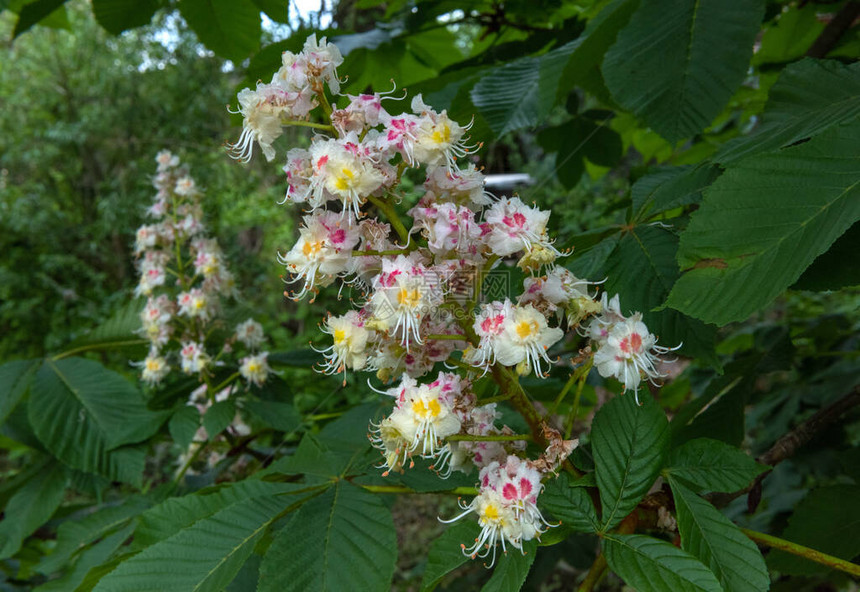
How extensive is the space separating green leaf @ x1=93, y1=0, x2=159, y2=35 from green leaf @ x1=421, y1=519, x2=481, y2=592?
38.0 inches

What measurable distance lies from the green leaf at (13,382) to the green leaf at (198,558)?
2.25 ft

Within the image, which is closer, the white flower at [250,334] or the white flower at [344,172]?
the white flower at [344,172]

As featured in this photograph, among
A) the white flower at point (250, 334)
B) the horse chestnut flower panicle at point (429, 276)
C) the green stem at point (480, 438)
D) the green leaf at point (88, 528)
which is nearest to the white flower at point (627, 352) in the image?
the horse chestnut flower panicle at point (429, 276)

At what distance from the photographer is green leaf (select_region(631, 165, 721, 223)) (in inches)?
27.5

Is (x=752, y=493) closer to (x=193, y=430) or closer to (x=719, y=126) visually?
(x=193, y=430)

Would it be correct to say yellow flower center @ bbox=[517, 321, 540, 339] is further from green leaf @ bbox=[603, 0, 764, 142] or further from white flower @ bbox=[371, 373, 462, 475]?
green leaf @ bbox=[603, 0, 764, 142]

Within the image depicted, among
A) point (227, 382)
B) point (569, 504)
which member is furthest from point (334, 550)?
point (227, 382)

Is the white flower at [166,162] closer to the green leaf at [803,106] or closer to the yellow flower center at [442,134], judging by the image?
the yellow flower center at [442,134]

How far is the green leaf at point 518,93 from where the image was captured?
857mm

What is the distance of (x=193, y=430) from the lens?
1.20 meters

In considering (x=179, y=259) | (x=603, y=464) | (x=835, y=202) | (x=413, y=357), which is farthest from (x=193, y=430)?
(x=835, y=202)

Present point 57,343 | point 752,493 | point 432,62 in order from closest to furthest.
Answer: point 752,493 < point 432,62 < point 57,343

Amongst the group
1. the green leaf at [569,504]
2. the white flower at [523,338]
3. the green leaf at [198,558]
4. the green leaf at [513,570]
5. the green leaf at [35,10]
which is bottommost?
the green leaf at [198,558]

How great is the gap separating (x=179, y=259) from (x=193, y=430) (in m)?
0.49
